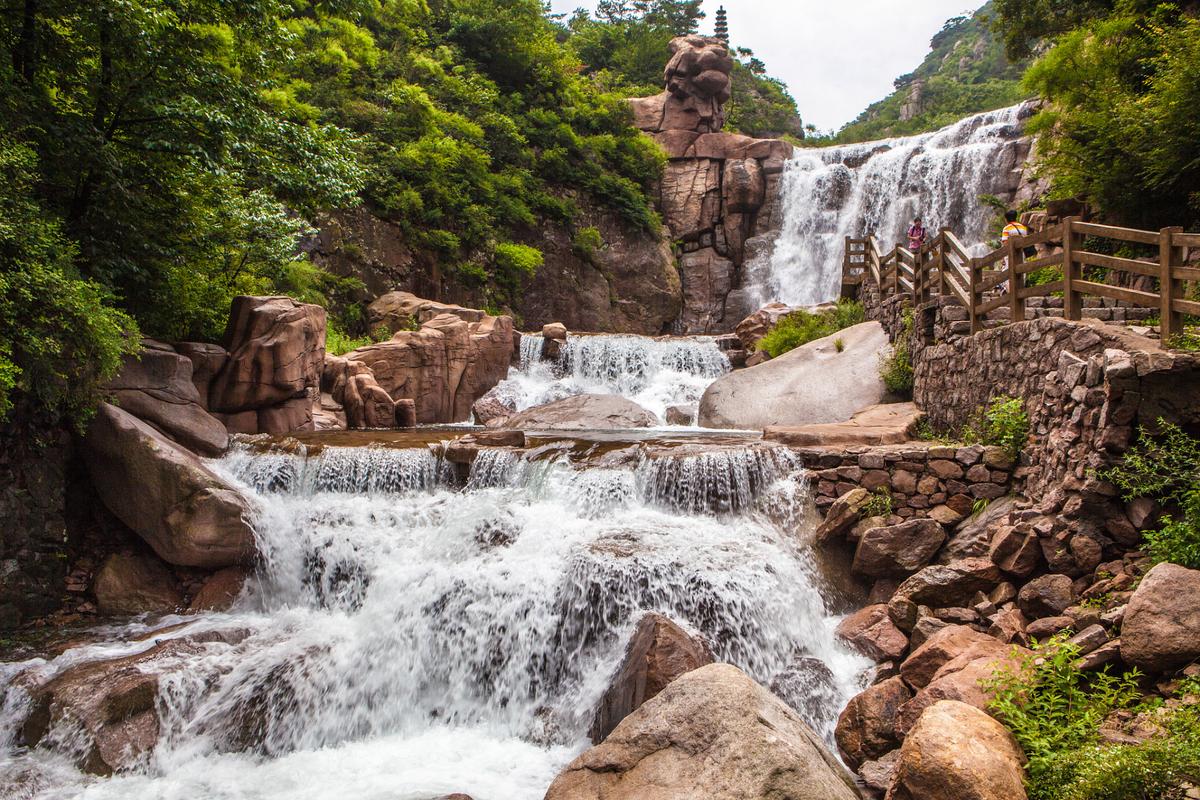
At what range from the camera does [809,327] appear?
16.5m

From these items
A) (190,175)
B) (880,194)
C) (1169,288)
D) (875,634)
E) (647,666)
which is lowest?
(875,634)

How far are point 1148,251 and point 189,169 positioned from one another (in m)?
14.3

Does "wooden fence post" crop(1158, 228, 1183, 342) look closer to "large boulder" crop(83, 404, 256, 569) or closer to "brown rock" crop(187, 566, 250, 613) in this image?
"large boulder" crop(83, 404, 256, 569)

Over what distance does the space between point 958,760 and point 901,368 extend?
9016 mm

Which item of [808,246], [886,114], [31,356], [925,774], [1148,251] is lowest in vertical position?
[925,774]

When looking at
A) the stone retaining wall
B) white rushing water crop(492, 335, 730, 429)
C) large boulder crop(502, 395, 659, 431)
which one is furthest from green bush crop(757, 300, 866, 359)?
the stone retaining wall

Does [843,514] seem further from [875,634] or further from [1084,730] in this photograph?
[1084,730]

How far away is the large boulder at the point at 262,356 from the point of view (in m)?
11.8

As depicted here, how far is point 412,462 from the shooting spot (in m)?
10.0

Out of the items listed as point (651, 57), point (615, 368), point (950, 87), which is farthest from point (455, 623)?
point (950, 87)

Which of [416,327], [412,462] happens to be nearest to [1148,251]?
[412,462]

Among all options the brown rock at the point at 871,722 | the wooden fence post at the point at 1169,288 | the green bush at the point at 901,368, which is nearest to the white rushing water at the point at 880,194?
the green bush at the point at 901,368

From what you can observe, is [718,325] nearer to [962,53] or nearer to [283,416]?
[283,416]

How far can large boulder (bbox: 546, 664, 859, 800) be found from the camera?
3697 mm
